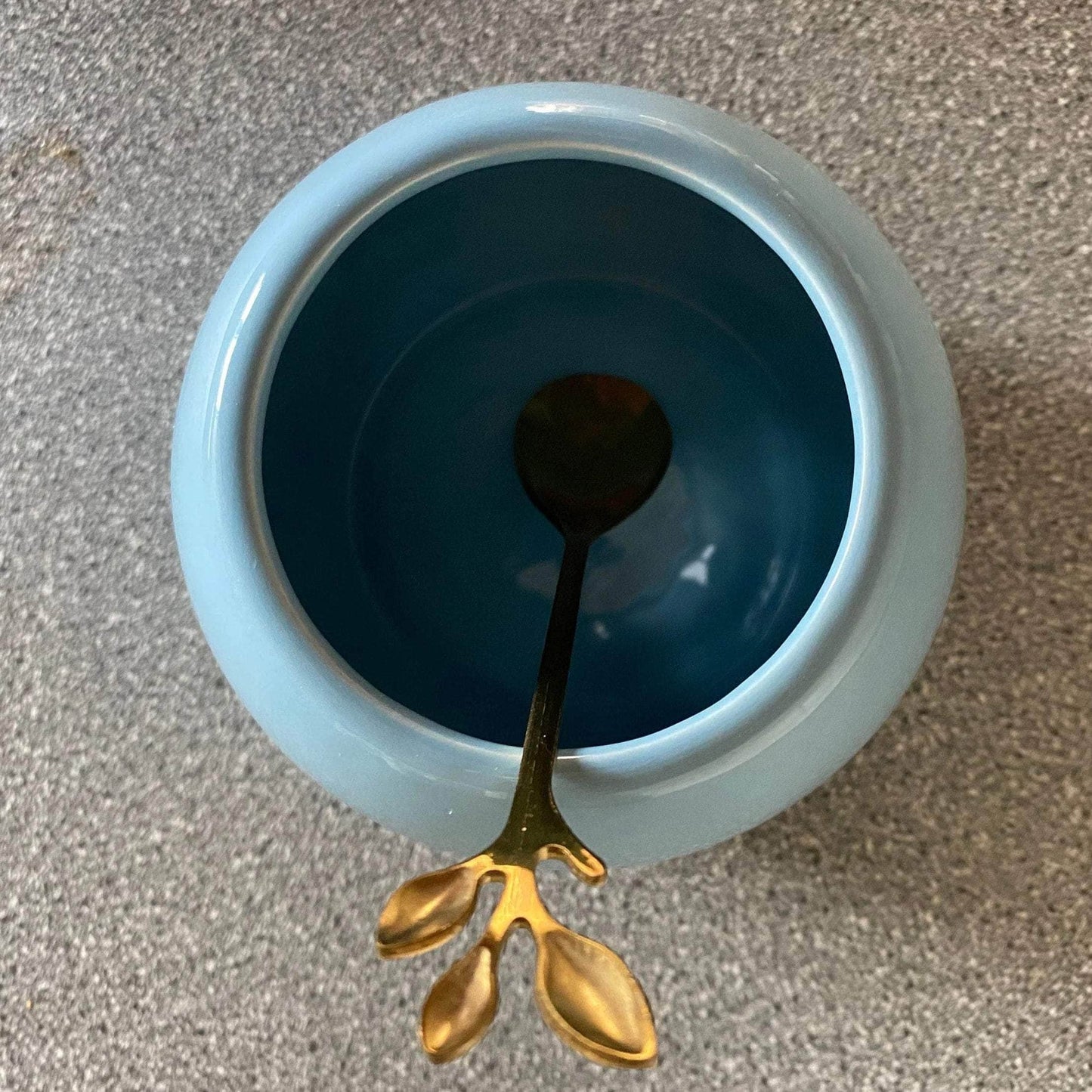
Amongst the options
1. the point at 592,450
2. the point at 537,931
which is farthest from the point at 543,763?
the point at 592,450

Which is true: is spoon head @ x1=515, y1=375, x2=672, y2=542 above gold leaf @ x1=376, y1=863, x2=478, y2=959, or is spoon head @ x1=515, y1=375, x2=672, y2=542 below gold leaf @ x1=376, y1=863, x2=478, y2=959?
below

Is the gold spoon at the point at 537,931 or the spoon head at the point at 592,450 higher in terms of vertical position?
the gold spoon at the point at 537,931

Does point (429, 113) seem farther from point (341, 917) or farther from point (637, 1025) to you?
point (341, 917)

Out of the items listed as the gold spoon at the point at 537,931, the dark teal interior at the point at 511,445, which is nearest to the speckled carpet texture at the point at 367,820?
the dark teal interior at the point at 511,445

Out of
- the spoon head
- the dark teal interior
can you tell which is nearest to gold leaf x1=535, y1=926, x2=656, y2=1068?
the dark teal interior

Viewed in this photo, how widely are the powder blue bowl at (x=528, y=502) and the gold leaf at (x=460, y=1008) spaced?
7 centimetres

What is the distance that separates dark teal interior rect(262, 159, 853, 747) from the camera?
1.61ft

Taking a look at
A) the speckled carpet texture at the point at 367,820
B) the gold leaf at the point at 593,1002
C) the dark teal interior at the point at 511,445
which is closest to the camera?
the gold leaf at the point at 593,1002

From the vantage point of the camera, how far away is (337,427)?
557 millimetres

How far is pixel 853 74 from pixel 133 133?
48cm

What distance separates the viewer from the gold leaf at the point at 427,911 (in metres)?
0.34

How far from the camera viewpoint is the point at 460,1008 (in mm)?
322

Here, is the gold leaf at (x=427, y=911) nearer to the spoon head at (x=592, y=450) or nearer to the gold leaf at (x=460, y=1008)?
the gold leaf at (x=460, y=1008)

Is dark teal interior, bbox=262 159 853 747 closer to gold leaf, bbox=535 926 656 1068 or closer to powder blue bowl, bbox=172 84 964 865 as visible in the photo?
powder blue bowl, bbox=172 84 964 865
